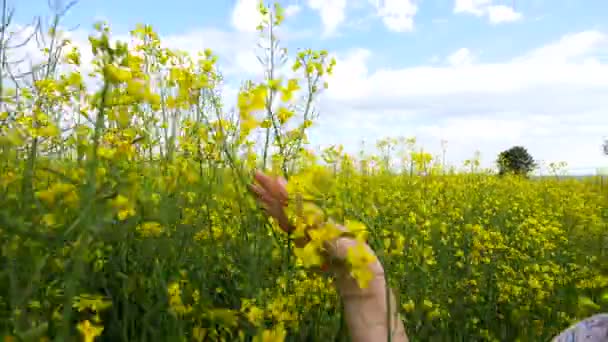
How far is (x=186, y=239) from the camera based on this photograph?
1.73 meters

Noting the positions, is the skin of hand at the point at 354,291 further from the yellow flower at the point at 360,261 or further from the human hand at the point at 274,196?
the yellow flower at the point at 360,261

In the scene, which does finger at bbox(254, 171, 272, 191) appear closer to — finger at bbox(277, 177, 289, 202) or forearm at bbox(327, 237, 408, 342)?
finger at bbox(277, 177, 289, 202)

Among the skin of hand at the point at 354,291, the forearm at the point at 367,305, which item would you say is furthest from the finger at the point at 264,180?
the forearm at the point at 367,305

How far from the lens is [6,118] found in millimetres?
2523

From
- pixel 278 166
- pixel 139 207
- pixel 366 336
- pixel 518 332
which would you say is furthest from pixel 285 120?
pixel 518 332

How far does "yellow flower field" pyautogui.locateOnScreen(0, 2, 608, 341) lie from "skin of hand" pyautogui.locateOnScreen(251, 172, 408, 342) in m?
0.08

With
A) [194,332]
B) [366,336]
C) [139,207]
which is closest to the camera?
[366,336]

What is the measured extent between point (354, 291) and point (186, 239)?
2.19 ft

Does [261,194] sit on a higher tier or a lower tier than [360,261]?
higher

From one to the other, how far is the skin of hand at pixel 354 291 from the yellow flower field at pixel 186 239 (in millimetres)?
76

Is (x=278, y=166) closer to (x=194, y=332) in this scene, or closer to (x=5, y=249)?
(x=194, y=332)

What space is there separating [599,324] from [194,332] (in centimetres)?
93

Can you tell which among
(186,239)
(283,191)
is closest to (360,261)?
(283,191)

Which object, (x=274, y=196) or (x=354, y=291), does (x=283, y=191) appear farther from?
(x=354, y=291)
